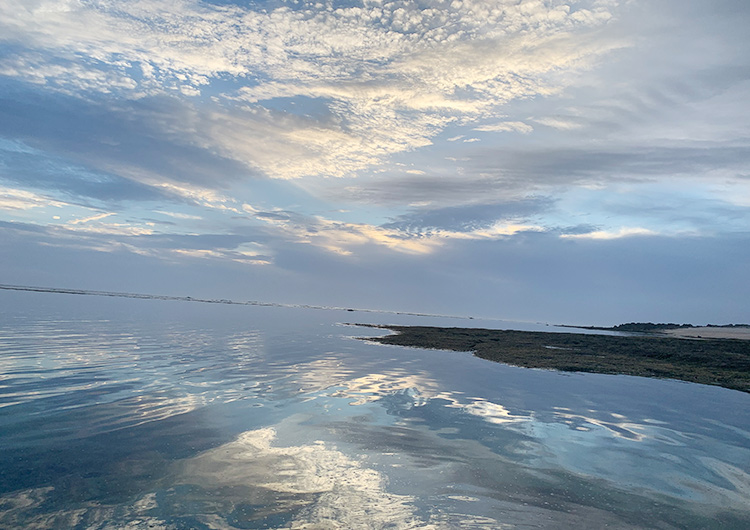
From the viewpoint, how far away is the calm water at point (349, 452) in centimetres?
797

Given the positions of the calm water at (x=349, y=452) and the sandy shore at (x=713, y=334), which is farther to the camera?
the sandy shore at (x=713, y=334)

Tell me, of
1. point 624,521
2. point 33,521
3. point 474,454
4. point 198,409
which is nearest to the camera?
point 33,521

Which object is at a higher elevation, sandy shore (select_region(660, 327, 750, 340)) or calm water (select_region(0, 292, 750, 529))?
sandy shore (select_region(660, 327, 750, 340))

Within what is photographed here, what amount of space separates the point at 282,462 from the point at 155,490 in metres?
2.84

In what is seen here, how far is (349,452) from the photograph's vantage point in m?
11.3

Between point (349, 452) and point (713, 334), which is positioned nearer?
point (349, 452)

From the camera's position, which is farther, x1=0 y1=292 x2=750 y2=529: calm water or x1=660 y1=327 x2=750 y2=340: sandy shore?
x1=660 y1=327 x2=750 y2=340: sandy shore

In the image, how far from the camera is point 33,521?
7055mm

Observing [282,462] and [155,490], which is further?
[282,462]

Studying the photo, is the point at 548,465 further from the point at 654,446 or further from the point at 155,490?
the point at 155,490

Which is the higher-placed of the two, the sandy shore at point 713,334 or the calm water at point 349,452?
the sandy shore at point 713,334

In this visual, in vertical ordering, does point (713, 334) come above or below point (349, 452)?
above

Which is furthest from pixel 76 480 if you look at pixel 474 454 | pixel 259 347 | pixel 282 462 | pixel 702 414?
pixel 259 347

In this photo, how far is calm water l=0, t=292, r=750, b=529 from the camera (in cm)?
797
